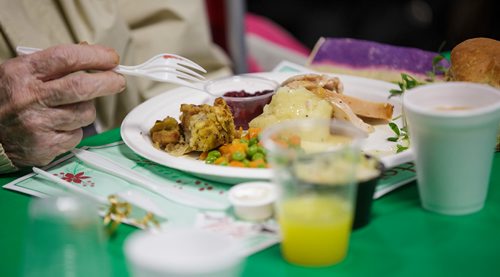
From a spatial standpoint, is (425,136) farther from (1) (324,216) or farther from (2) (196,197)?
(2) (196,197)

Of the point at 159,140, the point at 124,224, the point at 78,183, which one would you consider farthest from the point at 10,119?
the point at 124,224

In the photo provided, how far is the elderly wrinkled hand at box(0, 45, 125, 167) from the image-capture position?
64.6 inches

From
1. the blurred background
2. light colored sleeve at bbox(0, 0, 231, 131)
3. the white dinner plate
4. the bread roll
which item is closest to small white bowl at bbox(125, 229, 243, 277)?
the white dinner plate

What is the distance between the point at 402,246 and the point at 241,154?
1.54ft

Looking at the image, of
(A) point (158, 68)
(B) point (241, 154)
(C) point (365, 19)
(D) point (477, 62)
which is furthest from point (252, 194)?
(C) point (365, 19)

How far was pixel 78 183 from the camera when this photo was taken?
5.32 ft

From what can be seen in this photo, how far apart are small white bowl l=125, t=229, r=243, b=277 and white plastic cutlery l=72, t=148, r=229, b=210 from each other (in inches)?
15.5

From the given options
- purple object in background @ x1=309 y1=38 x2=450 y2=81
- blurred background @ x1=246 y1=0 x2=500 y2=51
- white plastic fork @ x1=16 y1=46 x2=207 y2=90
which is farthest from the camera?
blurred background @ x1=246 y1=0 x2=500 y2=51

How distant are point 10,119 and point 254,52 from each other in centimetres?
233

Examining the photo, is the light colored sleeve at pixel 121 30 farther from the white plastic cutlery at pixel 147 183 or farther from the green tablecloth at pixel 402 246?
the green tablecloth at pixel 402 246

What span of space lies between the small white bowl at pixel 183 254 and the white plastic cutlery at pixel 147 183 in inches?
15.5

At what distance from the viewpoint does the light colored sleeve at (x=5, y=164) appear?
5.51 feet

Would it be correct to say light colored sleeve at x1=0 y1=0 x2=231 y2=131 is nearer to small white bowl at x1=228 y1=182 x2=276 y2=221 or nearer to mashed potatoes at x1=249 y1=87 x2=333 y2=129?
mashed potatoes at x1=249 y1=87 x2=333 y2=129

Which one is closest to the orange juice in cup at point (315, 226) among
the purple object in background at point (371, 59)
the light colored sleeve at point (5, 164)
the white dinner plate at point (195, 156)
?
the white dinner plate at point (195, 156)
